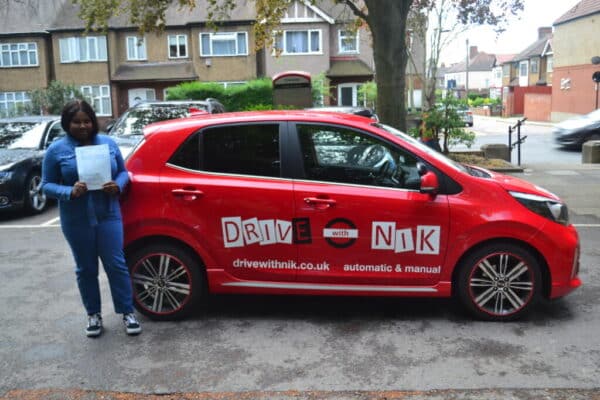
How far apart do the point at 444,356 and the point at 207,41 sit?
35013mm

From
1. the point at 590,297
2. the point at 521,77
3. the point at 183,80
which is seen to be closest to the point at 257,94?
the point at 183,80

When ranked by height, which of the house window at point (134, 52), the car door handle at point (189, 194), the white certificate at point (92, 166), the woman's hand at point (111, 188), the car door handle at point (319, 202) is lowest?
the car door handle at point (319, 202)

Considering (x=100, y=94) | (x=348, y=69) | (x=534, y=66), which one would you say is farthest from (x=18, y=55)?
(x=534, y=66)

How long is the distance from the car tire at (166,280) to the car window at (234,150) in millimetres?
738

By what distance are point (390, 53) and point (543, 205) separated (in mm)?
9404

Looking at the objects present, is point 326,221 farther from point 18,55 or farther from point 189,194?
point 18,55

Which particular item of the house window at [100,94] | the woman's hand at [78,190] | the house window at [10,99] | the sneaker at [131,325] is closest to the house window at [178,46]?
the house window at [100,94]

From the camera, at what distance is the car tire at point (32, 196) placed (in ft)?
33.8

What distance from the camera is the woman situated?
4625 mm

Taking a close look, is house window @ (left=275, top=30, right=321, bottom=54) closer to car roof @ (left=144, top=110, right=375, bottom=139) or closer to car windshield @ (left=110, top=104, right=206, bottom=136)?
car windshield @ (left=110, top=104, right=206, bottom=136)

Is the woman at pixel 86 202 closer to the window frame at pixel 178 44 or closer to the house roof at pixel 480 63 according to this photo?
the window frame at pixel 178 44

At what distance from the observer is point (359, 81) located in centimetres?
3878

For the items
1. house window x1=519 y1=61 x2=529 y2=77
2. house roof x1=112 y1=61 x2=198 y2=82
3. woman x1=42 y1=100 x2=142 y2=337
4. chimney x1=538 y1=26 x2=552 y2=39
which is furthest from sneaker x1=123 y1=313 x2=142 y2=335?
chimney x1=538 y1=26 x2=552 y2=39

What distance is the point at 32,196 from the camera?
10445 mm
